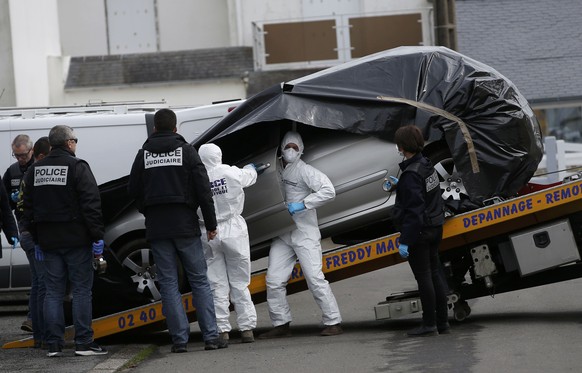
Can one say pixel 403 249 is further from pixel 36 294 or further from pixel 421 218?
pixel 36 294

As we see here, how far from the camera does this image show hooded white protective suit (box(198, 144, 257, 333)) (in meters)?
10.4

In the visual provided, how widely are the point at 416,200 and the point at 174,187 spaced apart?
6.49 ft


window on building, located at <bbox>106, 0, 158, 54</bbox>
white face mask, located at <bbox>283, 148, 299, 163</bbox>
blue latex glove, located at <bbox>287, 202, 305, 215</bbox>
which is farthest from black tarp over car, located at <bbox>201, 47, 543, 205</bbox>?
window on building, located at <bbox>106, 0, 158, 54</bbox>

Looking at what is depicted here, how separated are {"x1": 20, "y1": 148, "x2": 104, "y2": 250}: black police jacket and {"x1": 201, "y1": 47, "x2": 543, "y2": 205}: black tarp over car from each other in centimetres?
136

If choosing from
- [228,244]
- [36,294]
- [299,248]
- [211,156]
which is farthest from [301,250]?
[36,294]

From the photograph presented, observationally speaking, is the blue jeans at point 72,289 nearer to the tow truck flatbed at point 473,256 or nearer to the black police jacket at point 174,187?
the black police jacket at point 174,187

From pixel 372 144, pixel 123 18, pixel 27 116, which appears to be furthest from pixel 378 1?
pixel 372 144

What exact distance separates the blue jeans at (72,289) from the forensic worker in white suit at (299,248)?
1.62 meters

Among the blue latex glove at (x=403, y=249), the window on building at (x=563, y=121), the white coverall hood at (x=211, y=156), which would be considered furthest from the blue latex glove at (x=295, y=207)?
the window on building at (x=563, y=121)

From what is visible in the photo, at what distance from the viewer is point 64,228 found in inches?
397

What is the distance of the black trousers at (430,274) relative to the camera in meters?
9.98

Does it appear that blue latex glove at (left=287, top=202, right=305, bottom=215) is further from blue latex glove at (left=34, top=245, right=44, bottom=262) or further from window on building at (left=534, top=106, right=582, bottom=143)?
window on building at (left=534, top=106, right=582, bottom=143)

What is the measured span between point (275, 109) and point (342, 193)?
992 millimetres

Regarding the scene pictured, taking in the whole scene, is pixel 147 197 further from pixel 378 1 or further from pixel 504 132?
pixel 378 1
